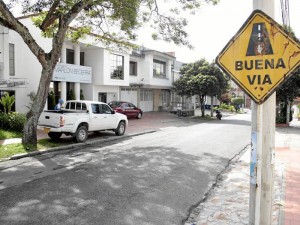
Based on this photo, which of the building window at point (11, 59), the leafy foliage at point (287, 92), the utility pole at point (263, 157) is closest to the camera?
the utility pole at point (263, 157)

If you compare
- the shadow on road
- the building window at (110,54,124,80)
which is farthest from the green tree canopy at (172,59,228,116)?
the shadow on road

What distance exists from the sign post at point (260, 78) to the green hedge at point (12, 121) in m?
14.6

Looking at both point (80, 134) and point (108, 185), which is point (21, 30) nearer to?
point (80, 134)

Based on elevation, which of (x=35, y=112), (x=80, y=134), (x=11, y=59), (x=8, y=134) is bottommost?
(x=8, y=134)

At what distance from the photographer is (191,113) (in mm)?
35906

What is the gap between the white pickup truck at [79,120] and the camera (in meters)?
13.2

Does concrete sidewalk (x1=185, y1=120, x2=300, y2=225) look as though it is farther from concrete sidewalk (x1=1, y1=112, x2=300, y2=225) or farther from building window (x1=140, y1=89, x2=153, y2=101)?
building window (x1=140, y1=89, x2=153, y2=101)

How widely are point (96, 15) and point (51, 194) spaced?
38.7ft

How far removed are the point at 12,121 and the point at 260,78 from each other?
1521cm

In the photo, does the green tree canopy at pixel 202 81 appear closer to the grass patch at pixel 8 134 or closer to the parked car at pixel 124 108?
the parked car at pixel 124 108

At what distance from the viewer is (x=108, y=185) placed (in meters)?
7.57

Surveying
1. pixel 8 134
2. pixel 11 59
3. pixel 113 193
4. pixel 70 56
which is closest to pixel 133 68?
pixel 70 56

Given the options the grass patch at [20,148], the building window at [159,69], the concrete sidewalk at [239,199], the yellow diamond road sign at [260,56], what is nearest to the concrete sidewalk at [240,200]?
the concrete sidewalk at [239,199]

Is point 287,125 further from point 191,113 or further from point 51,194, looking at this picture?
point 51,194
